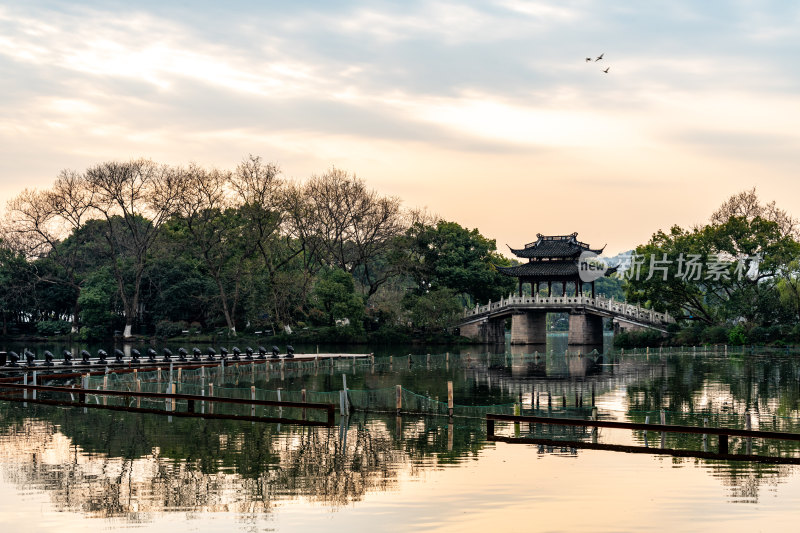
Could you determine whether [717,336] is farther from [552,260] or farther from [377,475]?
[377,475]

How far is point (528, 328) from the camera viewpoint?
358ft

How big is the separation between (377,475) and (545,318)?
3245 inches

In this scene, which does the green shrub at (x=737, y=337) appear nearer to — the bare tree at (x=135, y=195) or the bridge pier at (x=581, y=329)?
the bridge pier at (x=581, y=329)

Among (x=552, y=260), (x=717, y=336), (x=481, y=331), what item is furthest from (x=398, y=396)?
(x=552, y=260)

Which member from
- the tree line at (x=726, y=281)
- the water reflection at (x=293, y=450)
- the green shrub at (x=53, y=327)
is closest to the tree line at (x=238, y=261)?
the green shrub at (x=53, y=327)

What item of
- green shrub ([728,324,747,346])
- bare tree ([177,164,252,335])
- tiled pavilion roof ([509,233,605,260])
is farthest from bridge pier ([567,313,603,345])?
bare tree ([177,164,252,335])

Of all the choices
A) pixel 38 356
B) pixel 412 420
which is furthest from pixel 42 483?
pixel 38 356

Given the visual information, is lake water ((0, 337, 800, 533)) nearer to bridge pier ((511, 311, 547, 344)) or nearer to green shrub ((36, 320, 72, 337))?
bridge pier ((511, 311, 547, 344))

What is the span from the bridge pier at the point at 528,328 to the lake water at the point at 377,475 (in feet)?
201

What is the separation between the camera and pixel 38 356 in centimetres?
9312

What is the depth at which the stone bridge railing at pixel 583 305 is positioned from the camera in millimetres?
100188

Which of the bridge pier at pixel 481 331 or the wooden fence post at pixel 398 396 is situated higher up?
the bridge pier at pixel 481 331

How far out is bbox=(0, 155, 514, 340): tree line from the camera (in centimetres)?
10981

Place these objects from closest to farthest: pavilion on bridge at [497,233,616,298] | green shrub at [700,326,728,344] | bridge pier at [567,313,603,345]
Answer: green shrub at [700,326,728,344], bridge pier at [567,313,603,345], pavilion on bridge at [497,233,616,298]
